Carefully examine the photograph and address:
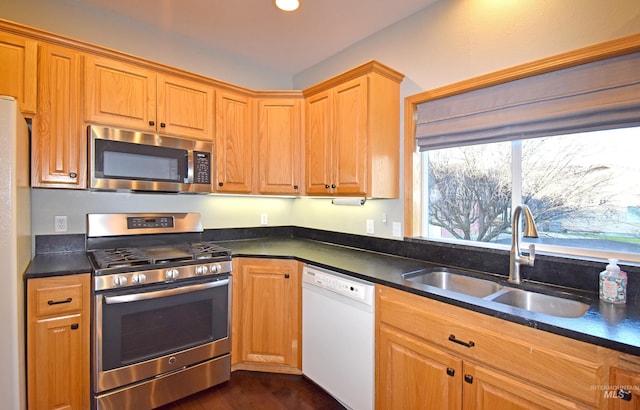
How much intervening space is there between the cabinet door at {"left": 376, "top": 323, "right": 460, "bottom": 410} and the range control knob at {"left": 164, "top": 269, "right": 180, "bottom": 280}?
1.33 meters

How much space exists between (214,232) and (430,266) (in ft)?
6.29

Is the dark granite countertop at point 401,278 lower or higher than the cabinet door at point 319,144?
lower

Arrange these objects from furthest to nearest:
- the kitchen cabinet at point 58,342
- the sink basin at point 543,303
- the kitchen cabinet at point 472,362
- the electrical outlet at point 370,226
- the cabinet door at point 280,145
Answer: the cabinet door at point 280,145 < the electrical outlet at point 370,226 < the kitchen cabinet at point 58,342 < the sink basin at point 543,303 < the kitchen cabinet at point 472,362

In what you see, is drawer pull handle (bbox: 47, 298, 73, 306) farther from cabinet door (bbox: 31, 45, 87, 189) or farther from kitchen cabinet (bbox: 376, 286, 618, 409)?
kitchen cabinet (bbox: 376, 286, 618, 409)

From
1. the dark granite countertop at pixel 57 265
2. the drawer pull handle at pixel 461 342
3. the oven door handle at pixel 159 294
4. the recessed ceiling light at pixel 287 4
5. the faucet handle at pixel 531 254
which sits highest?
the recessed ceiling light at pixel 287 4

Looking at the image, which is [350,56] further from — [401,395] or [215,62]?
[401,395]

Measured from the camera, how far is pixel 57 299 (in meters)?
1.75

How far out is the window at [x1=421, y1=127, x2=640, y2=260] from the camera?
5.17ft

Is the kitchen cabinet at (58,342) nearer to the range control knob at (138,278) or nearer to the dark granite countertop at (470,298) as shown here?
the range control knob at (138,278)

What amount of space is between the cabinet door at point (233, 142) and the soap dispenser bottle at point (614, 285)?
244cm

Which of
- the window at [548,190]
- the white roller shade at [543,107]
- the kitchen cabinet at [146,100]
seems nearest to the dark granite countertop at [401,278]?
the window at [548,190]

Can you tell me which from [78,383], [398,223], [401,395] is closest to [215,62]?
[398,223]

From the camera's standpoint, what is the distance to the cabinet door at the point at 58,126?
195 cm

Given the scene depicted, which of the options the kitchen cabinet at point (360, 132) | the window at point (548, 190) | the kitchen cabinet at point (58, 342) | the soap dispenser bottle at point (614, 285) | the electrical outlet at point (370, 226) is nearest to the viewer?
the soap dispenser bottle at point (614, 285)
